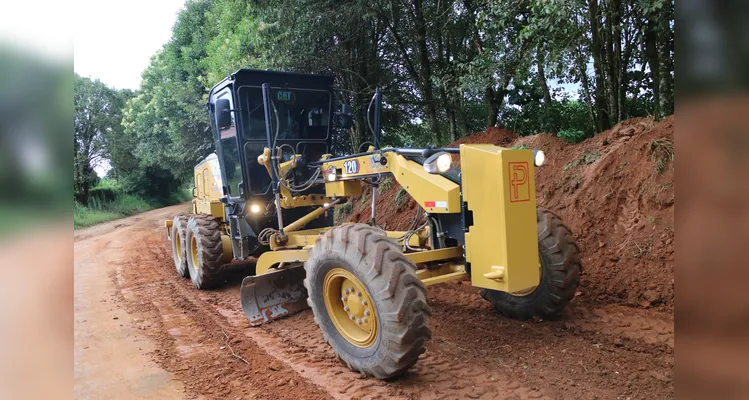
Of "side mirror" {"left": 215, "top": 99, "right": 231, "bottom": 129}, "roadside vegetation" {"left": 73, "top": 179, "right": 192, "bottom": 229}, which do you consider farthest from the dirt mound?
"roadside vegetation" {"left": 73, "top": 179, "right": 192, "bottom": 229}

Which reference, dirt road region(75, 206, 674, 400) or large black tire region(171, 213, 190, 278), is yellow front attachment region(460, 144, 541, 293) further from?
large black tire region(171, 213, 190, 278)

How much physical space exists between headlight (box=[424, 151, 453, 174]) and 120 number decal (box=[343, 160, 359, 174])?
1234mm

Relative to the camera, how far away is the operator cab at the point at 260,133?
6352mm

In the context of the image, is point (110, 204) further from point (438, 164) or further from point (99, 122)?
point (438, 164)

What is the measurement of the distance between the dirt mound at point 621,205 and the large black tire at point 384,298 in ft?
8.90

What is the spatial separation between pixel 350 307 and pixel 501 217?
1462 mm

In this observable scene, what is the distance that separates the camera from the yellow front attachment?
3545mm

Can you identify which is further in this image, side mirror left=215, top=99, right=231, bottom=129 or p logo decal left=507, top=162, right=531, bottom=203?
side mirror left=215, top=99, right=231, bottom=129

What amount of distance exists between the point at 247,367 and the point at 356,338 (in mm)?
1027

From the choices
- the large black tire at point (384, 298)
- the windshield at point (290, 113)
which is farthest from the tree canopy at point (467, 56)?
the large black tire at point (384, 298)

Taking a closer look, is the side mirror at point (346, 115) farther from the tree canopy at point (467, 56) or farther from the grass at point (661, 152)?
the grass at point (661, 152)
